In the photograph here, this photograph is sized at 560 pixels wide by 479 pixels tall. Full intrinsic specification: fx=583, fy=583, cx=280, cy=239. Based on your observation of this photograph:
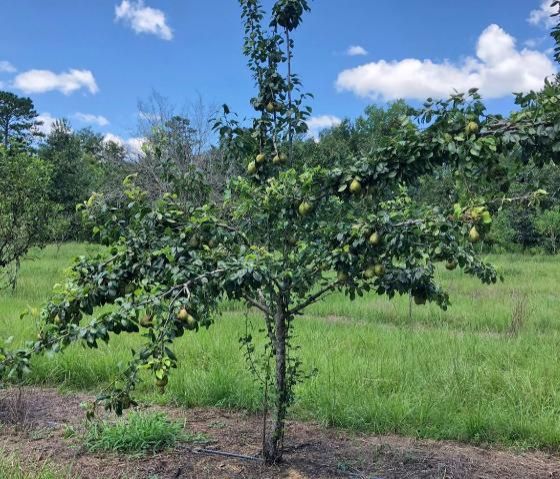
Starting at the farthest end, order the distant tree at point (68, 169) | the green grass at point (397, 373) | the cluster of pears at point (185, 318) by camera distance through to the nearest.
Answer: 1. the distant tree at point (68, 169)
2. the green grass at point (397, 373)
3. the cluster of pears at point (185, 318)

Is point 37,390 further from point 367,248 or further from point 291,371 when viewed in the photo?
point 367,248

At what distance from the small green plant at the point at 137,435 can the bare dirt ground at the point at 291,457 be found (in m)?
0.08

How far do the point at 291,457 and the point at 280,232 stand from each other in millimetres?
1586

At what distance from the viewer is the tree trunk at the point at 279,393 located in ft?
11.8

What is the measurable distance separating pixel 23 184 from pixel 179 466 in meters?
8.08

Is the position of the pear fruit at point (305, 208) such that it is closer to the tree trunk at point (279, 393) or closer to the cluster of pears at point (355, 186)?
the cluster of pears at point (355, 186)

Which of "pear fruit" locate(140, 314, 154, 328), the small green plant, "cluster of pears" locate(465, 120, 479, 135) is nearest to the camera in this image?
"pear fruit" locate(140, 314, 154, 328)

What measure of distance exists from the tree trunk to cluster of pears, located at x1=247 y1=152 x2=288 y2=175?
33.2 inches

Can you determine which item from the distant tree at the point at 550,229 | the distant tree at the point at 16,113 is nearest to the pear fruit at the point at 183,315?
the distant tree at the point at 550,229

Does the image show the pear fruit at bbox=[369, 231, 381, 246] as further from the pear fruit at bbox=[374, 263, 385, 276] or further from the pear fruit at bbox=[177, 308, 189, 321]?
the pear fruit at bbox=[177, 308, 189, 321]

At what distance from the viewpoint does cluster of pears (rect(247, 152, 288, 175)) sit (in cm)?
362

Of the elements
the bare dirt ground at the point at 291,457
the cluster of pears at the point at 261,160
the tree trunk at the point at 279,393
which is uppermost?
the cluster of pears at the point at 261,160

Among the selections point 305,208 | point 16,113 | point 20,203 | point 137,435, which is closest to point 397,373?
point 137,435

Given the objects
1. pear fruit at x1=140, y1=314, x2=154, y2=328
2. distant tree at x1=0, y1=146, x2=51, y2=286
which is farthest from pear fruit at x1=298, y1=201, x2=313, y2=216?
distant tree at x1=0, y1=146, x2=51, y2=286
